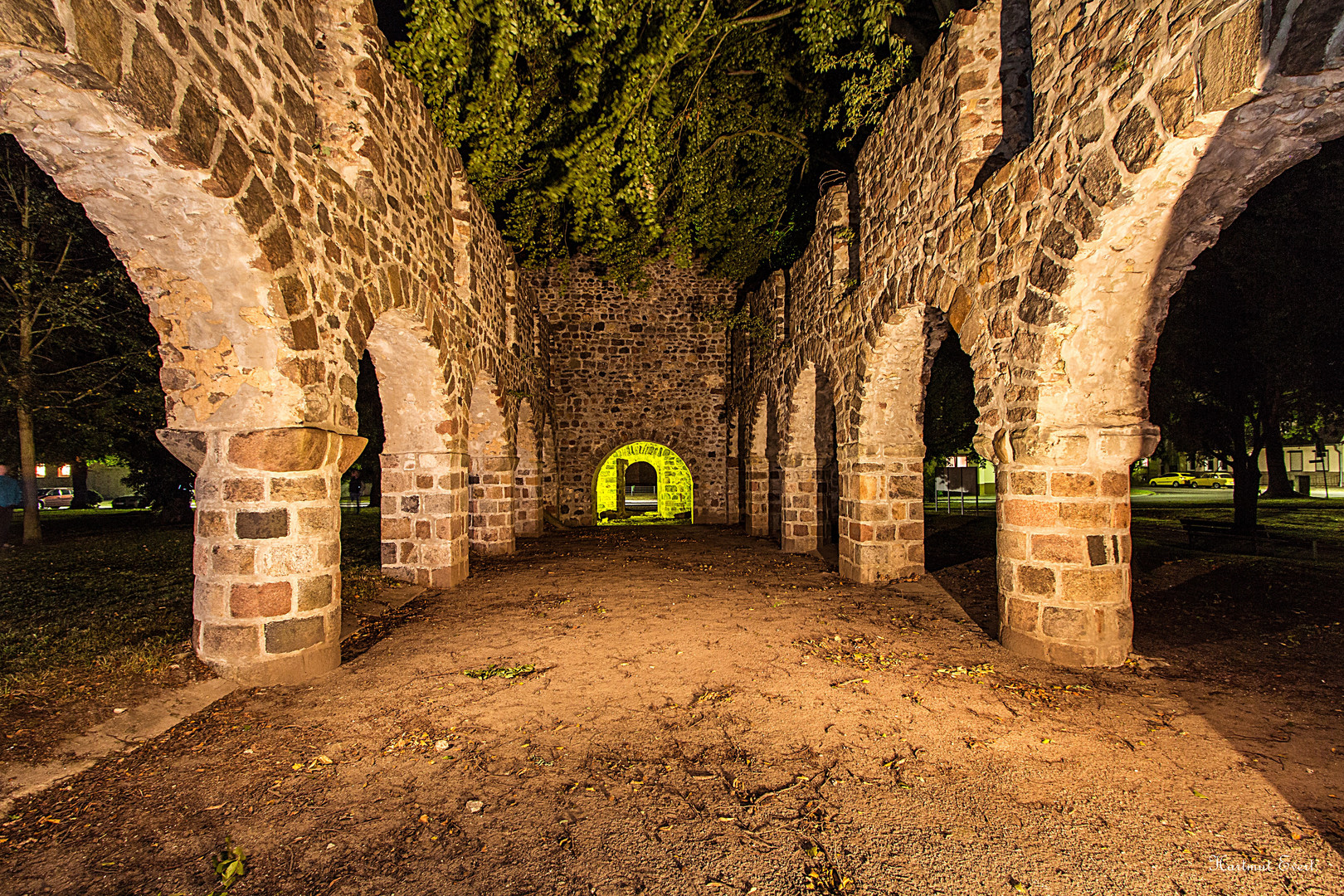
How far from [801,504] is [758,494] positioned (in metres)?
2.84

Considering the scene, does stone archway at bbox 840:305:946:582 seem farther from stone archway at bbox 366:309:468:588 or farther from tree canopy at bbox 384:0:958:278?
stone archway at bbox 366:309:468:588

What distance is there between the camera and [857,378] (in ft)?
20.0

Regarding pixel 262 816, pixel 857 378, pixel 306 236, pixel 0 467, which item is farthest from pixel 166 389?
pixel 0 467

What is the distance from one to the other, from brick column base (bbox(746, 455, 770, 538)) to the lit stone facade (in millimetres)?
5196

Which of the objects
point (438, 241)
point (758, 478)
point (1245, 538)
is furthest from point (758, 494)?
point (438, 241)

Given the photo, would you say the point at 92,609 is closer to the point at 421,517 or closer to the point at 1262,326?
the point at 421,517

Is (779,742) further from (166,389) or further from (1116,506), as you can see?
(166,389)

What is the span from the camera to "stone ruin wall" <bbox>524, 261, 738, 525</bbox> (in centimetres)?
1311

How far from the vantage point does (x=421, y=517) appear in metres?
6.07

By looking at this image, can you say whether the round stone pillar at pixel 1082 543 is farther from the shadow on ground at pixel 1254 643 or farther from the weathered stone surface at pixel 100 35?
the weathered stone surface at pixel 100 35

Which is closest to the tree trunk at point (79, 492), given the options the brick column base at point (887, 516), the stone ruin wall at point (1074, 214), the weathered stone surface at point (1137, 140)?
the brick column base at point (887, 516)

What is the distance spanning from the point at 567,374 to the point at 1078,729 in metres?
11.5

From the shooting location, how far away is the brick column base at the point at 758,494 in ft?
37.0

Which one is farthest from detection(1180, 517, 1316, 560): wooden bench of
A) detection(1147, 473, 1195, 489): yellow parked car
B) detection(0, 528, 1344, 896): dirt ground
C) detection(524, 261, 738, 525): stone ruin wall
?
detection(1147, 473, 1195, 489): yellow parked car
